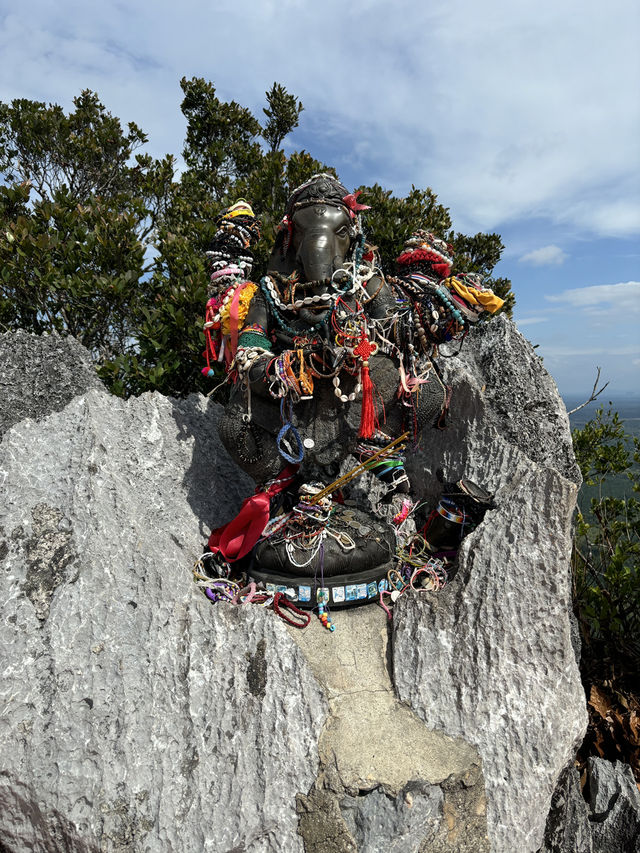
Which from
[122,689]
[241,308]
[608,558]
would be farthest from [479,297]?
[608,558]

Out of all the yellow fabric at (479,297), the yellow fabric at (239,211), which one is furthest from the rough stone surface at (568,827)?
the yellow fabric at (239,211)

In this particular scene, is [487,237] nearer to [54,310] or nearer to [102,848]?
[54,310]

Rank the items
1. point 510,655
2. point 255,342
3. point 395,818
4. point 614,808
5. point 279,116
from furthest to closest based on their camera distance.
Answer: point 279,116 < point 255,342 < point 614,808 < point 510,655 < point 395,818

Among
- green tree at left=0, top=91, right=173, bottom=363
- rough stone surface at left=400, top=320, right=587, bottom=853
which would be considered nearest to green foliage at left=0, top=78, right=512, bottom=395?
green tree at left=0, top=91, right=173, bottom=363

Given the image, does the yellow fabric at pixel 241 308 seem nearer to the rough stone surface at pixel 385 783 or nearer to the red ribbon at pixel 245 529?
the red ribbon at pixel 245 529

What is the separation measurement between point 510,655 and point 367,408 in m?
1.26

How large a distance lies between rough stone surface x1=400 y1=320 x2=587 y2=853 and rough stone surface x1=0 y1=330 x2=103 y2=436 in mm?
2407

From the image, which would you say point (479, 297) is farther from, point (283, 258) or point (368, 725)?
point (368, 725)

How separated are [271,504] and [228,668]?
1003mm

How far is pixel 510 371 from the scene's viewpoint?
3.43 m

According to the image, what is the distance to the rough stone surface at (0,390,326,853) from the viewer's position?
1.71 metres

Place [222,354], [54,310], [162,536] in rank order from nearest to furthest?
[162,536]
[222,354]
[54,310]

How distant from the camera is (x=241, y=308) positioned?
2.72m

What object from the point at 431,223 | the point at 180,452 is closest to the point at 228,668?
the point at 180,452
